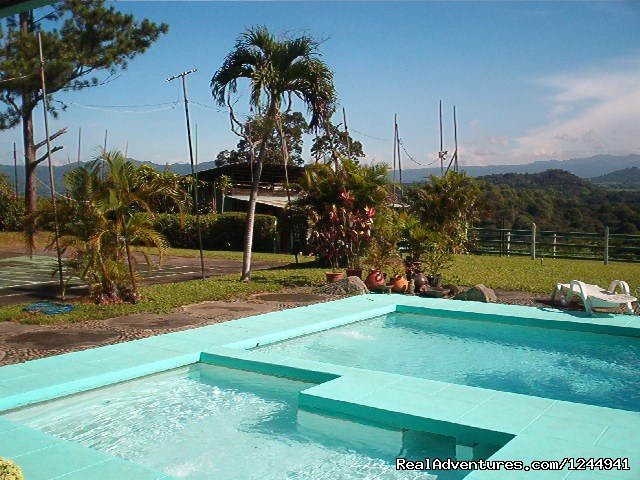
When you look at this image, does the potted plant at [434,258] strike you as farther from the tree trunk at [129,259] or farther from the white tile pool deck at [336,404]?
the tree trunk at [129,259]

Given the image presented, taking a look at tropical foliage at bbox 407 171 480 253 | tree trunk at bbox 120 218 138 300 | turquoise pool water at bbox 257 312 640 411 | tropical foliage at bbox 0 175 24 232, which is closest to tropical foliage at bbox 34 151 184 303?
tree trunk at bbox 120 218 138 300

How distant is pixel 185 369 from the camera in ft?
27.1

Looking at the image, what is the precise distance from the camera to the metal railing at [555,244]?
79.0 ft

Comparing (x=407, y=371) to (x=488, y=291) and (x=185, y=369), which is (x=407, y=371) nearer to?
(x=185, y=369)

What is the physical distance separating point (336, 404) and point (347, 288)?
7.64 metres

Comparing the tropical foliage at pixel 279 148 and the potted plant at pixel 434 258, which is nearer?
the potted plant at pixel 434 258

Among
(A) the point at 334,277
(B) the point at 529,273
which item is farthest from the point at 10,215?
(B) the point at 529,273

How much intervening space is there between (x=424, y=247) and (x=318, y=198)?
4.09 metres

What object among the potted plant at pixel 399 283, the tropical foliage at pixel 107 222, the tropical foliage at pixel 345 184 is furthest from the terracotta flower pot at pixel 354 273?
the tropical foliage at pixel 107 222

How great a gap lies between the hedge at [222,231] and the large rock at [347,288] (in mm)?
12420

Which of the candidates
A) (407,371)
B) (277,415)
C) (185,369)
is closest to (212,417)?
(277,415)

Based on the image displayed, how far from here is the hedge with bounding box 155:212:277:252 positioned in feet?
87.1

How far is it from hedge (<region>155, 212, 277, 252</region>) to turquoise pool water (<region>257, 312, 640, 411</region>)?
1492 centimetres

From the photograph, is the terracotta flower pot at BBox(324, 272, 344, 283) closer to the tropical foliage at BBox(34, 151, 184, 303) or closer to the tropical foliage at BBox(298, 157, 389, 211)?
the tropical foliage at BBox(298, 157, 389, 211)
